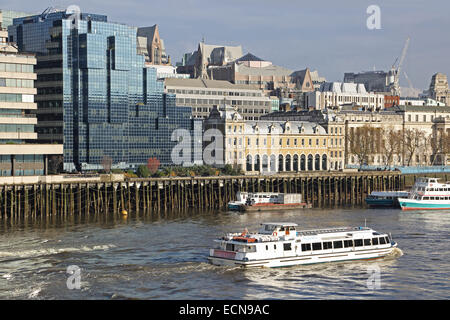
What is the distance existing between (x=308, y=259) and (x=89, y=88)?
81938 mm

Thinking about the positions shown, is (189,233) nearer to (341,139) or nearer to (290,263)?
(290,263)

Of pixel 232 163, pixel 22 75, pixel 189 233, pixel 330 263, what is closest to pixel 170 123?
pixel 232 163

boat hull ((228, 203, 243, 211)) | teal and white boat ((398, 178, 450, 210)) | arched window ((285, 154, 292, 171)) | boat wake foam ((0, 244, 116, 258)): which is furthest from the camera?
arched window ((285, 154, 292, 171))

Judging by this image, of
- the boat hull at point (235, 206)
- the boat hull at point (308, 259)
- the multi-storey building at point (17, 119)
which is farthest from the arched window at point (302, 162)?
the boat hull at point (308, 259)

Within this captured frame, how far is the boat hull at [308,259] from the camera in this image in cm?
7888

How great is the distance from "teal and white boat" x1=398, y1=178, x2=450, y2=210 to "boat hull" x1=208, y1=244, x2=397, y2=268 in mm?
53624

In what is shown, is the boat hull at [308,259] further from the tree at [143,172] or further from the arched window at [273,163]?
the arched window at [273,163]

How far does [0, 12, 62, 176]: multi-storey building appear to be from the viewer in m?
131

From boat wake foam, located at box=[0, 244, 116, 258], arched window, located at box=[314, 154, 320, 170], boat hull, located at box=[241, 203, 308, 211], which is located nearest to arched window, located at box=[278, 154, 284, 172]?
arched window, located at box=[314, 154, 320, 170]

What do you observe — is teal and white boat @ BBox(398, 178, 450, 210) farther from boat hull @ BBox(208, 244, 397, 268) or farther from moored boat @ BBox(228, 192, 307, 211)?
boat hull @ BBox(208, 244, 397, 268)

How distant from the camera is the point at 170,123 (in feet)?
550

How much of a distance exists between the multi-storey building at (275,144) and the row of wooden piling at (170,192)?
1767 centimetres

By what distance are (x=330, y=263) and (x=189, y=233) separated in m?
22.8
